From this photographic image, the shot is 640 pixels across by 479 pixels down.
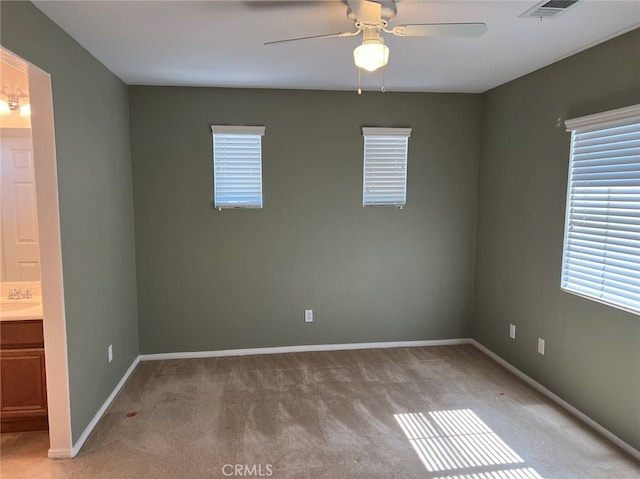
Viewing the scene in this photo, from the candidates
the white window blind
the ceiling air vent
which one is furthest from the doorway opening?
the ceiling air vent

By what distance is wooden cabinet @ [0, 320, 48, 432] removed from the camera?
248cm

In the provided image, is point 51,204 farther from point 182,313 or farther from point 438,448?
point 438,448

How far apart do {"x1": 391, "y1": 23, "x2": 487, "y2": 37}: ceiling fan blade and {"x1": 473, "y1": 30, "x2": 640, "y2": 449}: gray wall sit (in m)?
1.23

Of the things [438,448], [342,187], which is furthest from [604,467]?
[342,187]

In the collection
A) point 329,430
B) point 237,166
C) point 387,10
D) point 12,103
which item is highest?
point 387,10

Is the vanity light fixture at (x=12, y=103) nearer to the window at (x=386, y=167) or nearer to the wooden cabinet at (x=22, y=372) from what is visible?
the wooden cabinet at (x=22, y=372)

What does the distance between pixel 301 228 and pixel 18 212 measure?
223 cm

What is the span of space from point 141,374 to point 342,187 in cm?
247

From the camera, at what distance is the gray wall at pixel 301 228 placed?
12.0 feet

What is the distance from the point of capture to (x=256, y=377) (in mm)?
3451

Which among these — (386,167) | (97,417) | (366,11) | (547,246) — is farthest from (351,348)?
(366,11)

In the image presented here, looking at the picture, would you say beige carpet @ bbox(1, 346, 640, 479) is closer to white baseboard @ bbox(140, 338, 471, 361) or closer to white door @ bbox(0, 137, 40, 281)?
white baseboard @ bbox(140, 338, 471, 361)

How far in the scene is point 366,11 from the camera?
5.90 feet

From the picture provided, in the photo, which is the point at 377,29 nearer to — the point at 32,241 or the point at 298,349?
the point at 32,241
